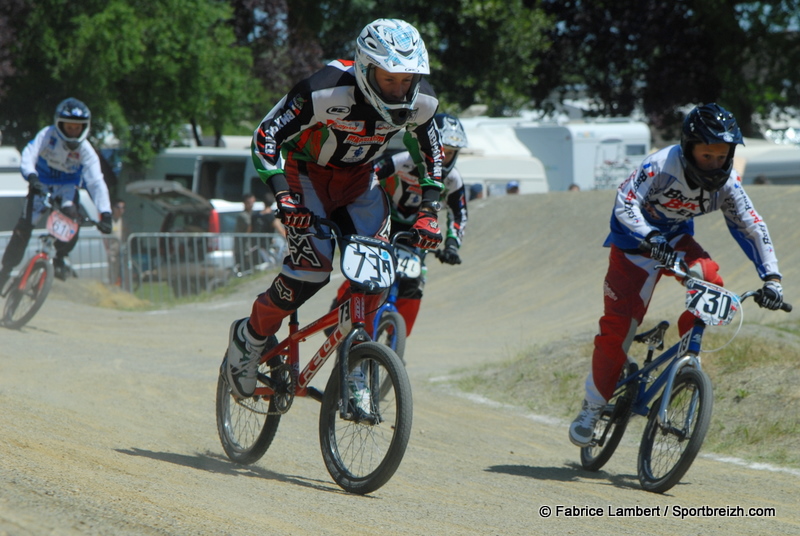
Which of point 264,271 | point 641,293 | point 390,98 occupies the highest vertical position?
point 390,98

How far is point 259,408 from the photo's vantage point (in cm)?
549

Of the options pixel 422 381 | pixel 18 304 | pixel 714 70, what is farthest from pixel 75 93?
pixel 714 70

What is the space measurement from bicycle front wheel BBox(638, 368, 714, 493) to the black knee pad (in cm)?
209

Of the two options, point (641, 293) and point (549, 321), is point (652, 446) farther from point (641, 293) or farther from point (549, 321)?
point (549, 321)

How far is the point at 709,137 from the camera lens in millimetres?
5566

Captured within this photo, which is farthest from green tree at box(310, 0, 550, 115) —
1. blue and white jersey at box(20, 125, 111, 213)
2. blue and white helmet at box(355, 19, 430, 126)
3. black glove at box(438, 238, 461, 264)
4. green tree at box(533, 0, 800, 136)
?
blue and white helmet at box(355, 19, 430, 126)

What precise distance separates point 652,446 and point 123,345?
21.4ft

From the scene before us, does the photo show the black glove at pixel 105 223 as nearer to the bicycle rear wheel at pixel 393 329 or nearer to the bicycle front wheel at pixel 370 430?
the bicycle rear wheel at pixel 393 329

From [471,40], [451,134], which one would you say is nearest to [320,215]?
[451,134]

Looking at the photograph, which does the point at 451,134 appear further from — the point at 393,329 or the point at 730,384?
the point at 730,384

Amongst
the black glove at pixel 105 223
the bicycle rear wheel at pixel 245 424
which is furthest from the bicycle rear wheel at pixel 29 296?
the bicycle rear wheel at pixel 245 424

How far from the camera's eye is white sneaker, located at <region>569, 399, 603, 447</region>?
6125 mm

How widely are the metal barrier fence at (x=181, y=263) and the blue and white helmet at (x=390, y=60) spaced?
12716 millimetres

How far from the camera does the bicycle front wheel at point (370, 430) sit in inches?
179
